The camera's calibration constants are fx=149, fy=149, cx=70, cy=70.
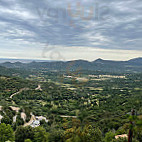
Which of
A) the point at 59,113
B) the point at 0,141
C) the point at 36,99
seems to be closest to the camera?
the point at 0,141

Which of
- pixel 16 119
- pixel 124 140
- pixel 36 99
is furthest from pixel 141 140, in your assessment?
pixel 36 99

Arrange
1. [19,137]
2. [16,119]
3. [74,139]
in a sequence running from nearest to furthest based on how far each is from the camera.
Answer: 1. [74,139]
2. [19,137]
3. [16,119]

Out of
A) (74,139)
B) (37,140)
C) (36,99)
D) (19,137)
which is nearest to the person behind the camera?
(74,139)

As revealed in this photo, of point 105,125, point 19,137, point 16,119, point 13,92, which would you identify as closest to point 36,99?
point 13,92

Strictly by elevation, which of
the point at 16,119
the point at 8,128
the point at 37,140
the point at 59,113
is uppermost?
the point at 8,128

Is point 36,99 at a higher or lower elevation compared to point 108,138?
lower

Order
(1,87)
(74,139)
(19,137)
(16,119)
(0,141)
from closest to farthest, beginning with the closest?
(74,139) < (0,141) < (19,137) < (16,119) < (1,87)

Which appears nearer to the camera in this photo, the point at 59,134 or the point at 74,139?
the point at 74,139

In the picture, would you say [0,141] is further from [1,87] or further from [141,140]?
[1,87]

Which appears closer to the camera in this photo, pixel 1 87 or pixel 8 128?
pixel 8 128

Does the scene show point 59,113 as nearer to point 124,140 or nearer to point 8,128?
point 8,128
